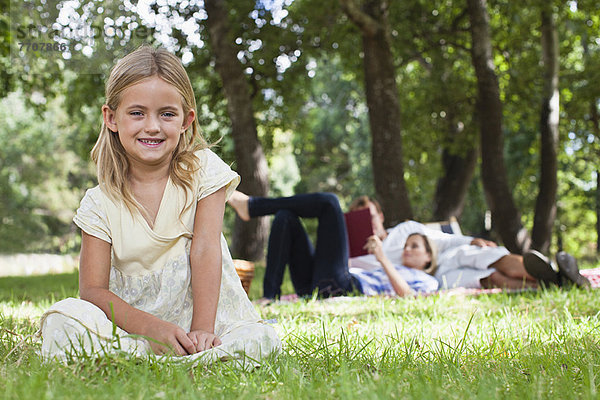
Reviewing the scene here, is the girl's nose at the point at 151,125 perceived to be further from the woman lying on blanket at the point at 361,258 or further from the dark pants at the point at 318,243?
the dark pants at the point at 318,243

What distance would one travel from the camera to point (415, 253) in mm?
5684

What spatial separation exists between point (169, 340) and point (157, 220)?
1.88 ft

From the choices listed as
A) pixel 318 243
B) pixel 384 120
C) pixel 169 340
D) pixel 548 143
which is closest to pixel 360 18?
pixel 384 120

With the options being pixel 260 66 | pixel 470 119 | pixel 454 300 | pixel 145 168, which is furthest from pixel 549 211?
pixel 145 168

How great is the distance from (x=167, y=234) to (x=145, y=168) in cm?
32

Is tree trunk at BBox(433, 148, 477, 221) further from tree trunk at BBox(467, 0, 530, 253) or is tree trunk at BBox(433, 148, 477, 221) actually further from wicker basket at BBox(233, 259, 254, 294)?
wicker basket at BBox(233, 259, 254, 294)

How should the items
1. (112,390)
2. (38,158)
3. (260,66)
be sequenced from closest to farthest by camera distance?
(112,390)
(260,66)
(38,158)

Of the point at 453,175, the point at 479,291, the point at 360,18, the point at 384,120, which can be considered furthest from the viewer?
the point at 453,175

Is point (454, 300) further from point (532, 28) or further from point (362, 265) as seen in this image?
point (532, 28)

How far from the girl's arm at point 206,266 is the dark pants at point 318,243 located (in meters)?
2.07

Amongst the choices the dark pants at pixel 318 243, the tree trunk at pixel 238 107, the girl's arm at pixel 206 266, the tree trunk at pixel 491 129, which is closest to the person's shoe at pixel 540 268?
the dark pants at pixel 318 243

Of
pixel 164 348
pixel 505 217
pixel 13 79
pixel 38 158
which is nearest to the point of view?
pixel 164 348

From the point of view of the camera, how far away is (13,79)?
35.9 ft

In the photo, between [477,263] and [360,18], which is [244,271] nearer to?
[477,263]
